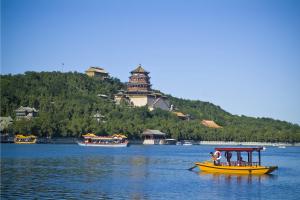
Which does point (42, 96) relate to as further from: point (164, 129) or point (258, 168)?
point (258, 168)

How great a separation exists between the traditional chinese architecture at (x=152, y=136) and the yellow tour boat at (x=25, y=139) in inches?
796

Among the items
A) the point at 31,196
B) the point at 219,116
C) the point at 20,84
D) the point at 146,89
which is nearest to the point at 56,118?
the point at 20,84

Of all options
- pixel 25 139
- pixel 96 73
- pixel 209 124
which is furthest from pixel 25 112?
pixel 209 124

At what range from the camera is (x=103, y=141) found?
88.6m

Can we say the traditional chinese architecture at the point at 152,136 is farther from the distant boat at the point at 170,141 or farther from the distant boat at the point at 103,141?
the distant boat at the point at 103,141

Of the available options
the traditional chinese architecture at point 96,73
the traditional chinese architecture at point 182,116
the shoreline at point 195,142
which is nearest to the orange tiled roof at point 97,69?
the traditional chinese architecture at point 96,73

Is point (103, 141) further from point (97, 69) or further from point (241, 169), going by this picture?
point (241, 169)

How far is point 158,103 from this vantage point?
118 metres

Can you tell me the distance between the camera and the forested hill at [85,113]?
295 ft

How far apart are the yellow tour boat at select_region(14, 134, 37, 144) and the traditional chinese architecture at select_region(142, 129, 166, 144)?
2023 centimetres

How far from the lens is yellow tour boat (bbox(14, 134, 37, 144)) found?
279 feet

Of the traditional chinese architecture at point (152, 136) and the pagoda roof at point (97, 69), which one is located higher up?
the pagoda roof at point (97, 69)

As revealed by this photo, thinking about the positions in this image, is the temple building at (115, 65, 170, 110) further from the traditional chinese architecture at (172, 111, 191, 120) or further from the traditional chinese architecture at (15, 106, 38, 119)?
the traditional chinese architecture at (15, 106, 38, 119)

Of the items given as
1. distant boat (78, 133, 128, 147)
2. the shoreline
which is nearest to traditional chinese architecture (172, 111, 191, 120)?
the shoreline
